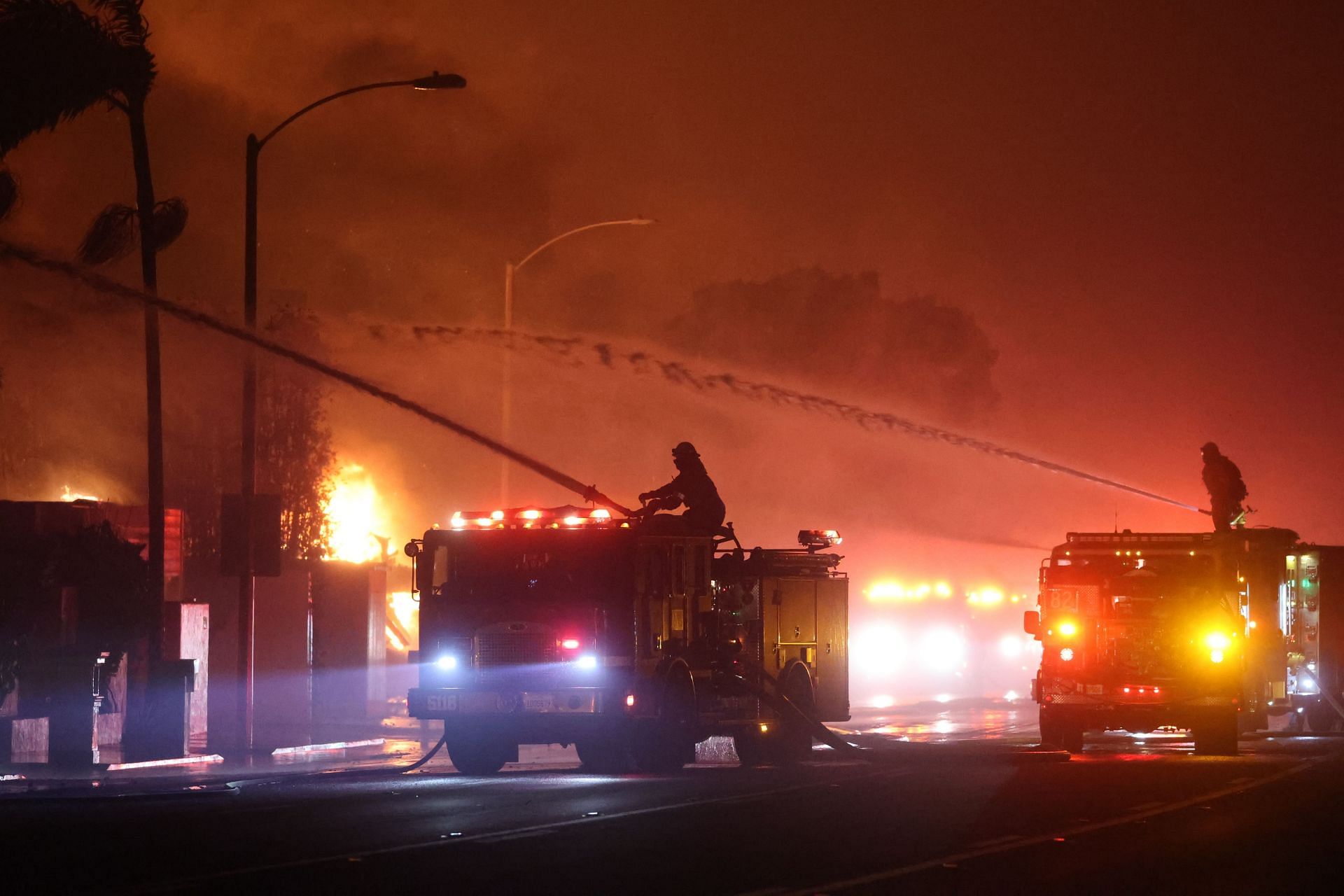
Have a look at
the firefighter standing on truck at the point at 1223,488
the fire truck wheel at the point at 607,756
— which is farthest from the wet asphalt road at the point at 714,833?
the firefighter standing on truck at the point at 1223,488

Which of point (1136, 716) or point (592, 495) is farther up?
point (592, 495)

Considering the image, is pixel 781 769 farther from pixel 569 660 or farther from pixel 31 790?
pixel 31 790

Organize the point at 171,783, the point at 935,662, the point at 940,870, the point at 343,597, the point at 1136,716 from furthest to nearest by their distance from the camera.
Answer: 1. the point at 935,662
2. the point at 343,597
3. the point at 1136,716
4. the point at 171,783
5. the point at 940,870

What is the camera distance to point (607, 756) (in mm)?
20016

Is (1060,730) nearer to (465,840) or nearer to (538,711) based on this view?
(538,711)

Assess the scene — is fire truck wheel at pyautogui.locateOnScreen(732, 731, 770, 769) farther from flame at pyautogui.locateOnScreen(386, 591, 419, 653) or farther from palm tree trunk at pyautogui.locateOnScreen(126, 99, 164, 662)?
flame at pyautogui.locateOnScreen(386, 591, 419, 653)

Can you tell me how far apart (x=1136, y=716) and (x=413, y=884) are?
555 inches

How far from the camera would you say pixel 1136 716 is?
22609 millimetres

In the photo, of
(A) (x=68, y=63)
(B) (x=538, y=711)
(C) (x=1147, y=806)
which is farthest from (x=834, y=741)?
(A) (x=68, y=63)

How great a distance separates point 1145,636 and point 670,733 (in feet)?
21.2

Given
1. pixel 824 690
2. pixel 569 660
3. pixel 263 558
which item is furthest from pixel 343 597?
pixel 569 660

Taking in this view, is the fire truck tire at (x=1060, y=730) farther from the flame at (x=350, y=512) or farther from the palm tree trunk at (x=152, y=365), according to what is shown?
the flame at (x=350, y=512)

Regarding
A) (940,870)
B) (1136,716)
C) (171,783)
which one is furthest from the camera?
(1136,716)

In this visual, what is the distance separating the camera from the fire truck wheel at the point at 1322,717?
28.2 metres
